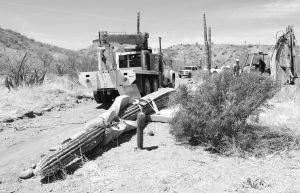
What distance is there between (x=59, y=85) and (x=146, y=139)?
1039cm

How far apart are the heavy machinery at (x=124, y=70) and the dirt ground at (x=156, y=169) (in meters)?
3.74

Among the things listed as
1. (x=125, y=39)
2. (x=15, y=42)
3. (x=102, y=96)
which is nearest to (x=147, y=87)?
(x=102, y=96)

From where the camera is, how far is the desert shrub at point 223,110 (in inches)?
206

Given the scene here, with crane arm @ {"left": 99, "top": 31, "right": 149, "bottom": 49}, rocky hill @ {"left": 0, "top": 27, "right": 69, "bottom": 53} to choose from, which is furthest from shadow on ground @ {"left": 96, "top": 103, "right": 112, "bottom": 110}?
rocky hill @ {"left": 0, "top": 27, "right": 69, "bottom": 53}

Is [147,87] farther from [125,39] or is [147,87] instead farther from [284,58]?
[284,58]

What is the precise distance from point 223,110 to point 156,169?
183 centimetres

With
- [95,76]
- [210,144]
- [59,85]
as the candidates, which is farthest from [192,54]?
[210,144]

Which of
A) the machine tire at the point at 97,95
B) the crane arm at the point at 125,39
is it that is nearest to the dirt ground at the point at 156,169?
the machine tire at the point at 97,95

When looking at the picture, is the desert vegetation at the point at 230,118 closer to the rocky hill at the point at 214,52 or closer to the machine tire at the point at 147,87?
the machine tire at the point at 147,87

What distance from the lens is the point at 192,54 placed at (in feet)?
222

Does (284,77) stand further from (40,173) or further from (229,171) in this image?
(40,173)

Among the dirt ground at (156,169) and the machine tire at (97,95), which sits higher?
the machine tire at (97,95)

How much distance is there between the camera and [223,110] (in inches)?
212

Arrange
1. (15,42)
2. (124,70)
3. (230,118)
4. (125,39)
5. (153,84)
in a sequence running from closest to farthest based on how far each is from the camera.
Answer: (230,118), (124,70), (125,39), (153,84), (15,42)
